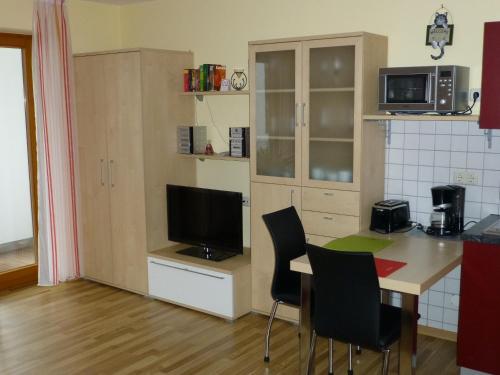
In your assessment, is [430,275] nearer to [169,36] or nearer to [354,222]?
[354,222]

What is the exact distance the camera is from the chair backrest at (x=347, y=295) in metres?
2.80

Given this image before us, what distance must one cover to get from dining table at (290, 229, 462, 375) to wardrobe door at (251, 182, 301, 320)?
0.73 meters

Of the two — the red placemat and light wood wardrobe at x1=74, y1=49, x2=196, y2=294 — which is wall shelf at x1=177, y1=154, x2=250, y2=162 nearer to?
light wood wardrobe at x1=74, y1=49, x2=196, y2=294

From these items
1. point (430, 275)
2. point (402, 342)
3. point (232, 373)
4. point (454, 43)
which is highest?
point (454, 43)

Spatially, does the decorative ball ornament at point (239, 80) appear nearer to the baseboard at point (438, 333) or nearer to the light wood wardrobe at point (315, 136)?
the light wood wardrobe at point (315, 136)

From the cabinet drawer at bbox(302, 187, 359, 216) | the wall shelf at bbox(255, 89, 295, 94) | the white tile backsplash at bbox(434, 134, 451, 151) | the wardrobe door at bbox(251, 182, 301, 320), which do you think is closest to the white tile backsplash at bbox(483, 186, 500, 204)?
the white tile backsplash at bbox(434, 134, 451, 151)

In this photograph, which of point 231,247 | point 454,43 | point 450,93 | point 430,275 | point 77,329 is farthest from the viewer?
point 231,247

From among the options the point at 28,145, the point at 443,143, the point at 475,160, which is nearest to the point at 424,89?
the point at 443,143

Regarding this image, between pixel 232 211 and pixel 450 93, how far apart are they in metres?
1.85

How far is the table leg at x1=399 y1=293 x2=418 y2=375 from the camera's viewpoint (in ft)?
9.78

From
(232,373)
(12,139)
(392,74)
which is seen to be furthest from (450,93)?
(12,139)

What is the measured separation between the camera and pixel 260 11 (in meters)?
4.68

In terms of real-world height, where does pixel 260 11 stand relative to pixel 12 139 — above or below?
above

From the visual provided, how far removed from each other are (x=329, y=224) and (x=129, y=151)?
1853mm
